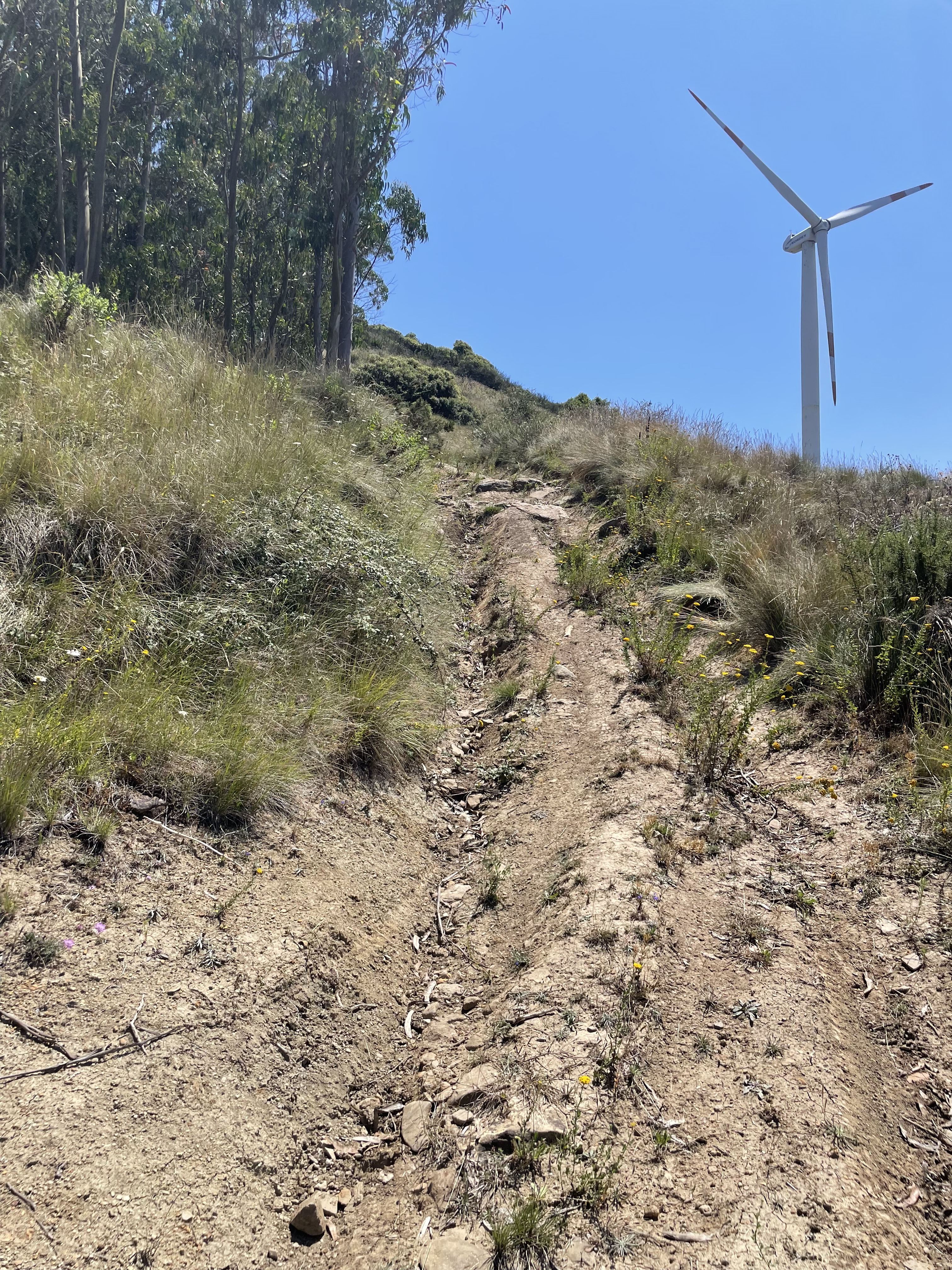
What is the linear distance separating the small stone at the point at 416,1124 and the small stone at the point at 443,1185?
0.15m

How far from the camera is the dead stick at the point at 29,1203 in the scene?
5.92 ft

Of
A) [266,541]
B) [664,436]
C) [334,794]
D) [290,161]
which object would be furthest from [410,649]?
[290,161]

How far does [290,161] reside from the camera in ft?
60.5

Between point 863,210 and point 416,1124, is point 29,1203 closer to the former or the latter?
point 416,1124

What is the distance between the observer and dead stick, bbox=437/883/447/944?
3.43 m

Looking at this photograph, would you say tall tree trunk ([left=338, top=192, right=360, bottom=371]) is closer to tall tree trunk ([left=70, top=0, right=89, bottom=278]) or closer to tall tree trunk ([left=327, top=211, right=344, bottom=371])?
tall tree trunk ([left=327, top=211, right=344, bottom=371])

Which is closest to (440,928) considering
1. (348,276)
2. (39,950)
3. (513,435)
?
(39,950)

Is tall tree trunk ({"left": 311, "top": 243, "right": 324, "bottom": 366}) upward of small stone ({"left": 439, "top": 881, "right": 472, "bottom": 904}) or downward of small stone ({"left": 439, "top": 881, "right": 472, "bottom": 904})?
upward

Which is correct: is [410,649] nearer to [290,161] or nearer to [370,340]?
[290,161]

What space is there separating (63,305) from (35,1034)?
675 centimetres

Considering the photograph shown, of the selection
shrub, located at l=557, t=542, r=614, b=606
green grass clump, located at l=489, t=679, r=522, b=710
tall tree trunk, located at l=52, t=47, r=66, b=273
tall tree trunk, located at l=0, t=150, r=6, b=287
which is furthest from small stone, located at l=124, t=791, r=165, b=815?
tall tree trunk, located at l=0, t=150, r=6, b=287

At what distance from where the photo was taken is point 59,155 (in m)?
15.6

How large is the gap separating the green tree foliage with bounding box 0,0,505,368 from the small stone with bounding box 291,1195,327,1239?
8927 mm

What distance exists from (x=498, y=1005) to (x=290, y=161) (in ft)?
69.3
